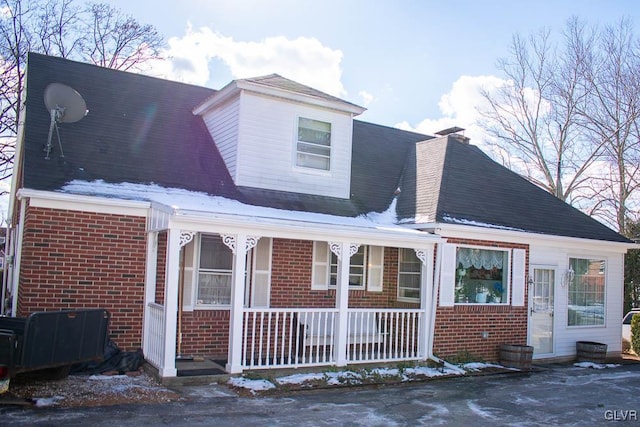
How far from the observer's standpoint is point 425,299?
11.2 metres

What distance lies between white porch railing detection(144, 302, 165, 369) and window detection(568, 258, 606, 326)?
9562 millimetres

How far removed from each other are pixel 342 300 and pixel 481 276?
3.72 metres

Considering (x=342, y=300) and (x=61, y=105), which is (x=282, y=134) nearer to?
(x=342, y=300)

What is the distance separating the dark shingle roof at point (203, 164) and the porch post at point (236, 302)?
216 centimetres

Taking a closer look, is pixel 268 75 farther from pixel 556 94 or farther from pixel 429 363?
pixel 556 94

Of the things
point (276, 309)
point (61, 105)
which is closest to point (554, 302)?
point (276, 309)

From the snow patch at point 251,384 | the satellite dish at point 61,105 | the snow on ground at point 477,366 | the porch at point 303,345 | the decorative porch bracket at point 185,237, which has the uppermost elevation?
the satellite dish at point 61,105

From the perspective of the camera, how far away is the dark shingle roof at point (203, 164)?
10812 mm

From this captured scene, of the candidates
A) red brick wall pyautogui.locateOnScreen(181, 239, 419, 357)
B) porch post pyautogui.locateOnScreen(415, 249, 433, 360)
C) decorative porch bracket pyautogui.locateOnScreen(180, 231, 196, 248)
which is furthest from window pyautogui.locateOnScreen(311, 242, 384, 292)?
decorative porch bracket pyautogui.locateOnScreen(180, 231, 196, 248)

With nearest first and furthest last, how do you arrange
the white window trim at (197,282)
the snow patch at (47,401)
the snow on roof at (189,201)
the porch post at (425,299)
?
the snow patch at (47,401)
the snow on roof at (189,201)
the white window trim at (197,282)
the porch post at (425,299)

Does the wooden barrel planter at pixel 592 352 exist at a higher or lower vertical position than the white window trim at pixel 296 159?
lower

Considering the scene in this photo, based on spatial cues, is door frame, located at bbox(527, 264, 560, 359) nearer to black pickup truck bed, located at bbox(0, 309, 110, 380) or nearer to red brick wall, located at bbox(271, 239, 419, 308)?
red brick wall, located at bbox(271, 239, 419, 308)

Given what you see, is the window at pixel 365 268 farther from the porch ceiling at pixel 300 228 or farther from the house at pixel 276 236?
the porch ceiling at pixel 300 228

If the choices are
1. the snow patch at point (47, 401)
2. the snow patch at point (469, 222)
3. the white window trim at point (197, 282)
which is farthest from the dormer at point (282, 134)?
the snow patch at point (47, 401)
